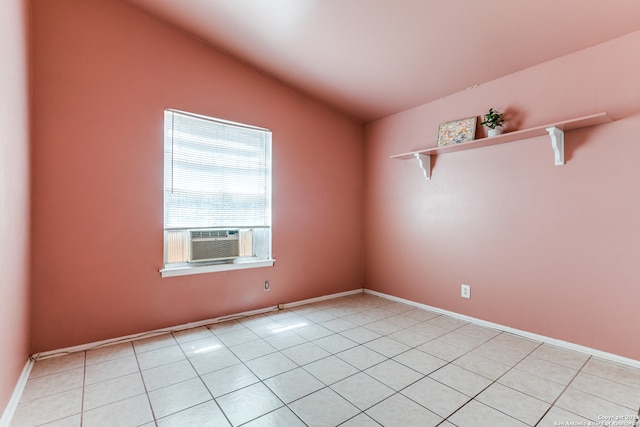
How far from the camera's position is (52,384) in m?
1.91

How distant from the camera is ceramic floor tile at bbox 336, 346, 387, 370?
2172 mm

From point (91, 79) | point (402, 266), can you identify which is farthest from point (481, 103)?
point (91, 79)

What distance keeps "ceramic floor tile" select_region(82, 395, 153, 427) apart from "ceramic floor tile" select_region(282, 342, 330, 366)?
3.16 ft

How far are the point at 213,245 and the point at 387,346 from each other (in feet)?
6.11

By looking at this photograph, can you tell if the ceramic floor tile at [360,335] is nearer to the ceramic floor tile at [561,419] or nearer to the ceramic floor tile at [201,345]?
the ceramic floor tile at [201,345]

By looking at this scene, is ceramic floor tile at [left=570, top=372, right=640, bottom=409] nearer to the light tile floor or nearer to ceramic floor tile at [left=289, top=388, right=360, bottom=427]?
the light tile floor

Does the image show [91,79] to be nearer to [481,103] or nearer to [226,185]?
[226,185]

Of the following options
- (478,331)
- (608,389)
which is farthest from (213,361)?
Answer: (608,389)

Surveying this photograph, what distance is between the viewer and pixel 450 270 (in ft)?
10.6

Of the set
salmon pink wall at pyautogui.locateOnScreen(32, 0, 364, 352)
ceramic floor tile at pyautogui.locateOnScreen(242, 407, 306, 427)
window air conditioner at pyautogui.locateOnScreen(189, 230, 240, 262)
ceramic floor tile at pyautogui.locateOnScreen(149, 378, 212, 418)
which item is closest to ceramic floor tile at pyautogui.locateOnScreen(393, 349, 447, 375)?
ceramic floor tile at pyautogui.locateOnScreen(242, 407, 306, 427)

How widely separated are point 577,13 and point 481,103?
97cm

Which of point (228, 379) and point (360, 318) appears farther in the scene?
point (360, 318)

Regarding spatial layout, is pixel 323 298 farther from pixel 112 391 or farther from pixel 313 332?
pixel 112 391

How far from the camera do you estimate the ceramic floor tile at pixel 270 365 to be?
6.73 feet
